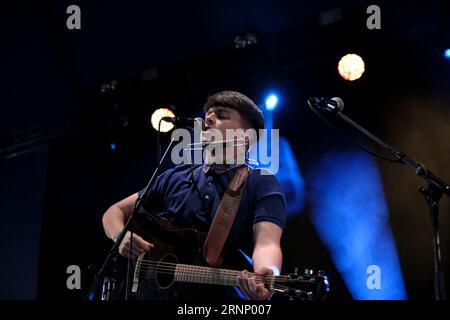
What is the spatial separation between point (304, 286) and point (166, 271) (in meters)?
0.75

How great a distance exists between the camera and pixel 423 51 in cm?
511

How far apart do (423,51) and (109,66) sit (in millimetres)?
3263

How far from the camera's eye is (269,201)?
10.9 feet

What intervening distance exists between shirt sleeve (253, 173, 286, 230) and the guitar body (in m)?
0.27

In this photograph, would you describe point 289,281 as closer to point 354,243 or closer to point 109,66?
point 354,243

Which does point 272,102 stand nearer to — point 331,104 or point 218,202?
point 331,104

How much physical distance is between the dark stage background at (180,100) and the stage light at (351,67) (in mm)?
104

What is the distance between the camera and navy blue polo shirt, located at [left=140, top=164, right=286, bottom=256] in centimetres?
329

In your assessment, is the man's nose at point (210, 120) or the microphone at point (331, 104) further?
the man's nose at point (210, 120)

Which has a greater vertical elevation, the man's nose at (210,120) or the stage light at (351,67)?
the stage light at (351,67)

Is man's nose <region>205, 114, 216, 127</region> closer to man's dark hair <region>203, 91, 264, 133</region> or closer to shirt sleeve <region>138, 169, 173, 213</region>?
man's dark hair <region>203, 91, 264, 133</region>

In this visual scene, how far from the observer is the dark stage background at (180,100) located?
4.93m

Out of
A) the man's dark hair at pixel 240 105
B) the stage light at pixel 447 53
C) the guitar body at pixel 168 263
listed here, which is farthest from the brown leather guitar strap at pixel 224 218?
the stage light at pixel 447 53

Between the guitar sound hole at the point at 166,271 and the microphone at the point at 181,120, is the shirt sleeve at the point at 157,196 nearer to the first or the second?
the microphone at the point at 181,120
